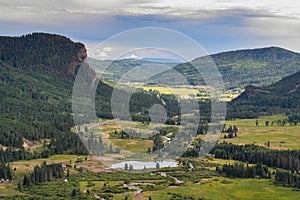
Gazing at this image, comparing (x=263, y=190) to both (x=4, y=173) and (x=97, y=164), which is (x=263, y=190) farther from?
(x=4, y=173)

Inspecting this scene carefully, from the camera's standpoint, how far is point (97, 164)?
509 ft

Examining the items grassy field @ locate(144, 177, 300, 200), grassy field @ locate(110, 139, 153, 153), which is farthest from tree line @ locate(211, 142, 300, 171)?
grassy field @ locate(110, 139, 153, 153)

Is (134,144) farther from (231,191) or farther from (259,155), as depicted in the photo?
(231,191)

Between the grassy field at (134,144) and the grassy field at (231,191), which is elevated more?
the grassy field at (134,144)

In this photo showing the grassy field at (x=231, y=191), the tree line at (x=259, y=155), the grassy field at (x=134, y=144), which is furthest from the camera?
the grassy field at (x=134, y=144)

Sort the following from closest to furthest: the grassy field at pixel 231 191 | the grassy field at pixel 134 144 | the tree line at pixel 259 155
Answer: the grassy field at pixel 231 191
the tree line at pixel 259 155
the grassy field at pixel 134 144

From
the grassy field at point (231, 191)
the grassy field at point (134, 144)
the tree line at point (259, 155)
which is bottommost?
the grassy field at point (231, 191)

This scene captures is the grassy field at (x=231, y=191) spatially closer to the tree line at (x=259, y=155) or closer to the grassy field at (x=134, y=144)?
the tree line at (x=259, y=155)

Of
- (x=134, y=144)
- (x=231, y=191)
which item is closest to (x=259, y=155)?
(x=134, y=144)

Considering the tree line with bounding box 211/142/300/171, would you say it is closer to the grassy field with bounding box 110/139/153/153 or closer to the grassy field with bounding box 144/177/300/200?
the grassy field with bounding box 144/177/300/200

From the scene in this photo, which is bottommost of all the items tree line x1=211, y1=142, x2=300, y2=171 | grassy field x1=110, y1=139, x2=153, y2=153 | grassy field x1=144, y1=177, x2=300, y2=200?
grassy field x1=144, y1=177, x2=300, y2=200

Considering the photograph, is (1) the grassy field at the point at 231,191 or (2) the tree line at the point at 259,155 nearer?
(1) the grassy field at the point at 231,191

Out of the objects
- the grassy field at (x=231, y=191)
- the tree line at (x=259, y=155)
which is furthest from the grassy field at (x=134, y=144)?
the grassy field at (x=231, y=191)

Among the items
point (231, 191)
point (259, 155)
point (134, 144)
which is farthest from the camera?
point (134, 144)
